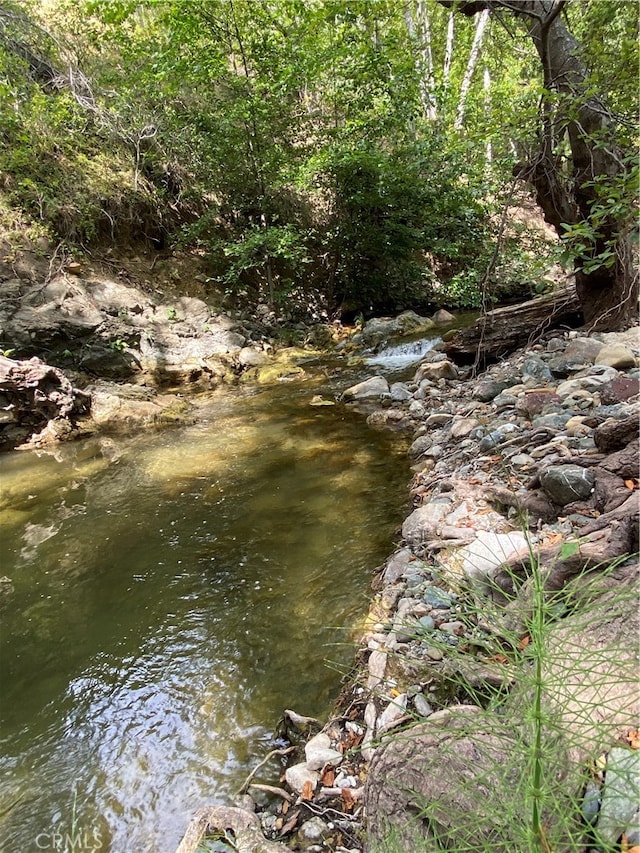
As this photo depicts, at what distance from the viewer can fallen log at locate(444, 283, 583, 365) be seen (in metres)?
6.61

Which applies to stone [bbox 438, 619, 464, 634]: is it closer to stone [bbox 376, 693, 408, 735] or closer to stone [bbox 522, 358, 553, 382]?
stone [bbox 376, 693, 408, 735]

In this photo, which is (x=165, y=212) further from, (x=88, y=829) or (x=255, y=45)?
(x=88, y=829)

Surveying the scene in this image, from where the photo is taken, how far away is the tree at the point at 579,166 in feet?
12.1

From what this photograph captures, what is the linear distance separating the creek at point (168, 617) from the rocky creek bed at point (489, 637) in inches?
10.7

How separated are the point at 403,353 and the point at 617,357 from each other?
5.12 metres

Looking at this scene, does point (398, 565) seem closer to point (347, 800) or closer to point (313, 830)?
point (347, 800)

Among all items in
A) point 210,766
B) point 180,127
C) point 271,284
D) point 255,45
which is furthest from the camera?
point 271,284

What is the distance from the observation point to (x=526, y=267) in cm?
1040

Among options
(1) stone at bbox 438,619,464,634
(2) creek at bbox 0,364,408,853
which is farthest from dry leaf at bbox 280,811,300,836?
(1) stone at bbox 438,619,464,634

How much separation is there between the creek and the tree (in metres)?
2.87

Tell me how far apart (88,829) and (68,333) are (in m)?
8.04

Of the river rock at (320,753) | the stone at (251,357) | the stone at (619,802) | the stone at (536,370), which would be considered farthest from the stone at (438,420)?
the stone at (251,357)

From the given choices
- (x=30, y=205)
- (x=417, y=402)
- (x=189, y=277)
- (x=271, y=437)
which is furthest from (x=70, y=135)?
(x=417, y=402)

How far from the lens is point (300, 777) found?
1.83 m
